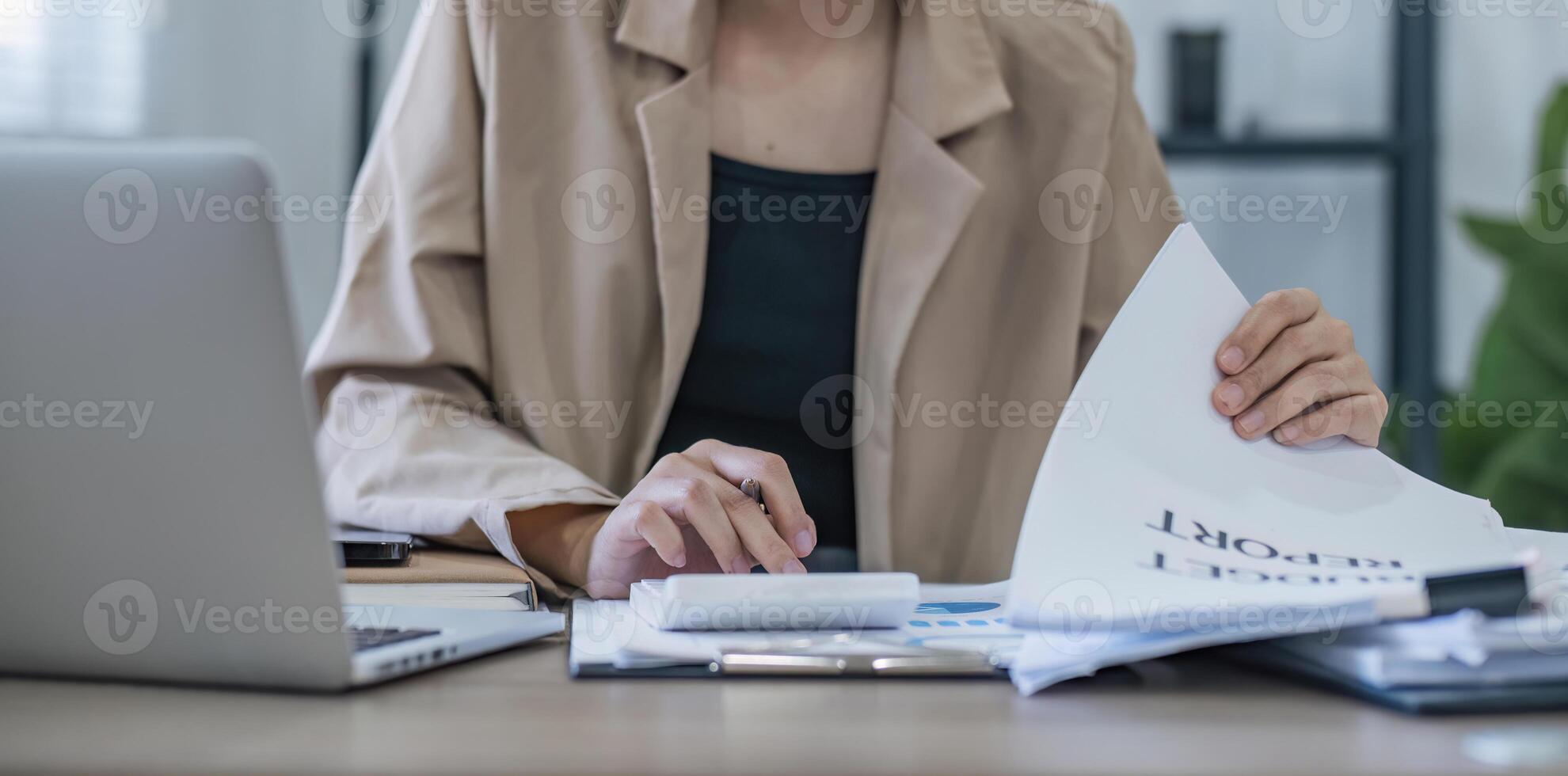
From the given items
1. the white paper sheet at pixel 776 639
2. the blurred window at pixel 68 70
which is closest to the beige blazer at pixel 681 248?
the white paper sheet at pixel 776 639

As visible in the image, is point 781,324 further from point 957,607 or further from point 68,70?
point 68,70

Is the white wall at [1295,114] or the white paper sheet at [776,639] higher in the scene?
the white wall at [1295,114]

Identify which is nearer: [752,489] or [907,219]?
[752,489]

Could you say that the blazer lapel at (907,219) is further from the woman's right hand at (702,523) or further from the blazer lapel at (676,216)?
the woman's right hand at (702,523)

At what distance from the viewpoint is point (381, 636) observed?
457 millimetres

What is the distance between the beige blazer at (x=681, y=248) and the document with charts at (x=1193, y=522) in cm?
48

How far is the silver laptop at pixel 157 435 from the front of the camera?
35 cm

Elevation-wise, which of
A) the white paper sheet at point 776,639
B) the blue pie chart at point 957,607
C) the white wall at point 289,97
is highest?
the white wall at point 289,97

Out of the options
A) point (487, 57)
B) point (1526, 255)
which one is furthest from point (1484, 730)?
point (1526, 255)

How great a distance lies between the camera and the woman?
961mm

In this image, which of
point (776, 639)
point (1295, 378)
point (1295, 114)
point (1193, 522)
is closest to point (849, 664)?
point (776, 639)

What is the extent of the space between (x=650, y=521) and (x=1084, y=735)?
32cm

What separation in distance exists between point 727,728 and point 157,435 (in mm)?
207

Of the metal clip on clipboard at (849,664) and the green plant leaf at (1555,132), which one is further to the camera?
the green plant leaf at (1555,132)
